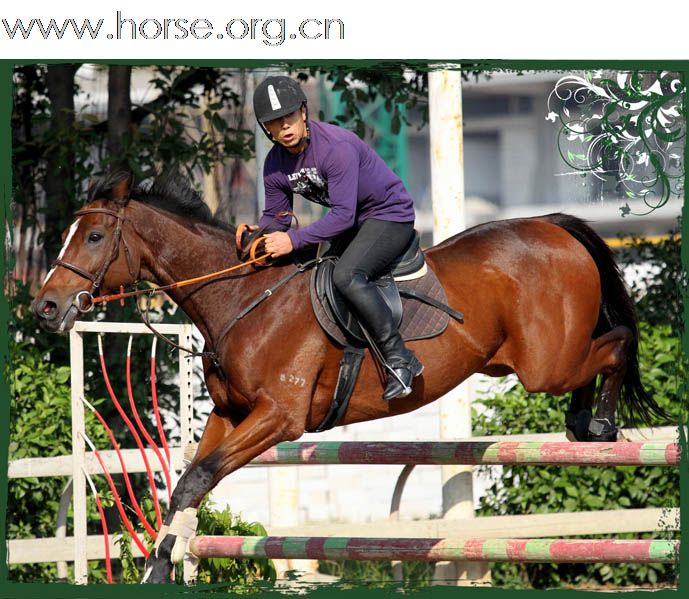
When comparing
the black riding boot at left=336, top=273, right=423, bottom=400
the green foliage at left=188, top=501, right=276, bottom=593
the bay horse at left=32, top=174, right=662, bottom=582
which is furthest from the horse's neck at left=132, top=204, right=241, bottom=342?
the green foliage at left=188, top=501, right=276, bottom=593

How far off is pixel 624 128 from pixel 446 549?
3130mm

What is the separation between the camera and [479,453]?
522 centimetres

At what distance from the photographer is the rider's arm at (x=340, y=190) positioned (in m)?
4.84

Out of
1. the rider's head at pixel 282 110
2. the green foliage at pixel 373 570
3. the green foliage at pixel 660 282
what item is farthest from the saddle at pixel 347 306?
the green foliage at pixel 660 282

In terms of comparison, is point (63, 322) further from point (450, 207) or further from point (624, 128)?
point (624, 128)

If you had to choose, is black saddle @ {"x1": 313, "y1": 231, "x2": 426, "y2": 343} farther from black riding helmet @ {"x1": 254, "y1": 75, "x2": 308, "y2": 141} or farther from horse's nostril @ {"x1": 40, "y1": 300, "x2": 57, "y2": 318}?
horse's nostril @ {"x1": 40, "y1": 300, "x2": 57, "y2": 318}

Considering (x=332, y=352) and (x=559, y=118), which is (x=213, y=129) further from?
(x=332, y=352)

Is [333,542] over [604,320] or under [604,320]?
under

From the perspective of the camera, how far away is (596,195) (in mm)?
7008

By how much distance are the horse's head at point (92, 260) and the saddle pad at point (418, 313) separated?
90 cm

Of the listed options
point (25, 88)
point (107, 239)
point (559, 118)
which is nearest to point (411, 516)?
point (559, 118)

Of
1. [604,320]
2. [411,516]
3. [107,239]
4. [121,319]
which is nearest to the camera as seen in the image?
[107,239]

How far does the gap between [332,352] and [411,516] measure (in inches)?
197

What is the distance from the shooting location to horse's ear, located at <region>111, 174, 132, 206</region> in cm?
501
